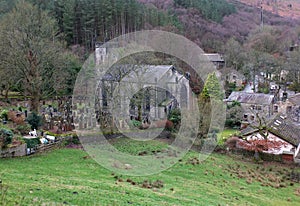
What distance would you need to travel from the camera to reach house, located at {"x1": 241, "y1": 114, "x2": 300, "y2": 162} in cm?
2153

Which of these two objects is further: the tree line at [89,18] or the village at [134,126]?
the tree line at [89,18]

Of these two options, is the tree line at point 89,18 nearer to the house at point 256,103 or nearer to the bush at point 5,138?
the house at point 256,103

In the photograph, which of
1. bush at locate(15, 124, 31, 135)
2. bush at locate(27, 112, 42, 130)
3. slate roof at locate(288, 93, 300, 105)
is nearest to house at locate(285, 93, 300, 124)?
slate roof at locate(288, 93, 300, 105)

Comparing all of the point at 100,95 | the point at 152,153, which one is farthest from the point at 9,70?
the point at 152,153

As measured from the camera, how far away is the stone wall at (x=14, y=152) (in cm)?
1565

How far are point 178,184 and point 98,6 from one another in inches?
1508

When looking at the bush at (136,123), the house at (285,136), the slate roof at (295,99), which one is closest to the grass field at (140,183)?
the house at (285,136)

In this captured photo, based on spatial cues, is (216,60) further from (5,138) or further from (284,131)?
(5,138)

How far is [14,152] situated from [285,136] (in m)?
17.1

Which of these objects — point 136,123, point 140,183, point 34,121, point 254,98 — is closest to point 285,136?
point 136,123

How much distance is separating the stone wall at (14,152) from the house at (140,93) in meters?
7.61

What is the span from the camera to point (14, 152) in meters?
16.1

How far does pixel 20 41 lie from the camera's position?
23.8m

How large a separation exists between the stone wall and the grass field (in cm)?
56
